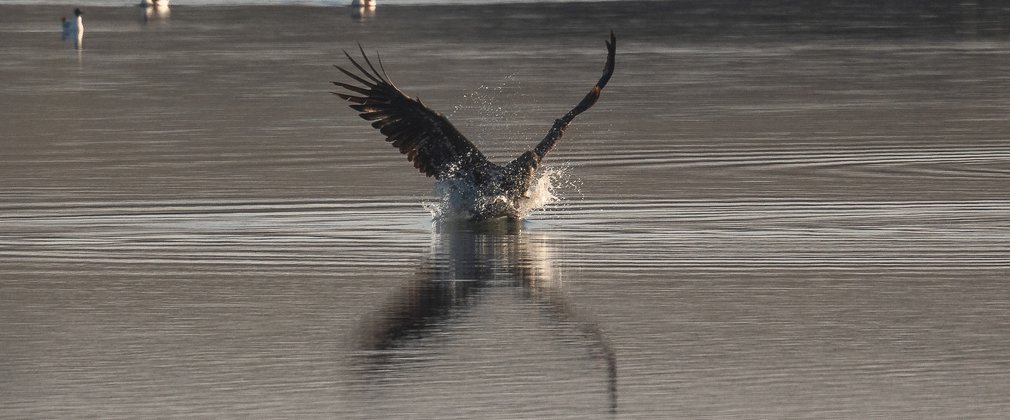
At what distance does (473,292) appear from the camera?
38.8ft

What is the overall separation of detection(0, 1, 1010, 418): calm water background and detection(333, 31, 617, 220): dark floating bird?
306 millimetres

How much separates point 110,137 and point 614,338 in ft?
38.4

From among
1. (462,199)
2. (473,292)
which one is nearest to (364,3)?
(462,199)

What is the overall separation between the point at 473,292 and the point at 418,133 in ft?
11.7

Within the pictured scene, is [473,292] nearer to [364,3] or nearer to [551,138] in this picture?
[551,138]

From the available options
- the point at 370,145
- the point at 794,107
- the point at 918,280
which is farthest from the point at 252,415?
the point at 794,107

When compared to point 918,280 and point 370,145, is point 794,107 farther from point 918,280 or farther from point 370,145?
point 918,280

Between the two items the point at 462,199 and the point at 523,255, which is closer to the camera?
the point at 523,255

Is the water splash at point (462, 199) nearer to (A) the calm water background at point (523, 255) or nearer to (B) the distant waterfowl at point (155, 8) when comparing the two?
(A) the calm water background at point (523, 255)

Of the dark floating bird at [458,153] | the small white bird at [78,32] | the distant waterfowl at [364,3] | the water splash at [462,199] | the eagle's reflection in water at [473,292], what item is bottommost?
the eagle's reflection in water at [473,292]

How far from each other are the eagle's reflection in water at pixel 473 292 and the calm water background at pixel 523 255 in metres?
0.04

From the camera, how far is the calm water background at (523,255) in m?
9.23

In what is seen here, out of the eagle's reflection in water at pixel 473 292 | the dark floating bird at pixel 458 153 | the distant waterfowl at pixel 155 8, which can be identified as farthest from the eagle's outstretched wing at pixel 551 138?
the distant waterfowl at pixel 155 8

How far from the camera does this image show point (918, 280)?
1202 centimetres
